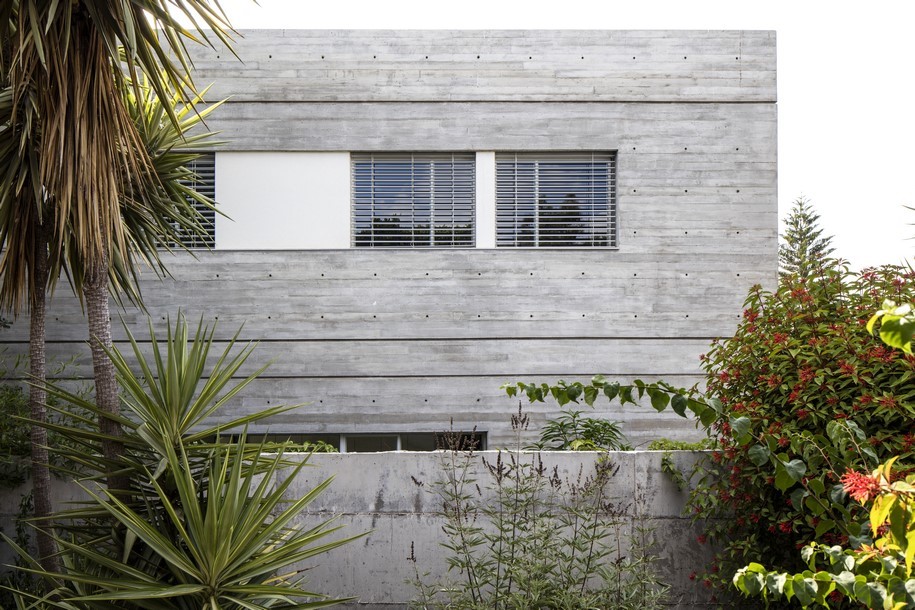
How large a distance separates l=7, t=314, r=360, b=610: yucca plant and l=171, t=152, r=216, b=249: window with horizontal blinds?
2.97m

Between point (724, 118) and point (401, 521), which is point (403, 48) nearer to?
point (724, 118)

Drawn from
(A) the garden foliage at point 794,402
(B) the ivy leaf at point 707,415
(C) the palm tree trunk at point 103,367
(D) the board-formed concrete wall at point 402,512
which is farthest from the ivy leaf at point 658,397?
(C) the palm tree trunk at point 103,367

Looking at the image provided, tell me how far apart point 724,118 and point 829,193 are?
76.6ft

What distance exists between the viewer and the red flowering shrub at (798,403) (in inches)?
107

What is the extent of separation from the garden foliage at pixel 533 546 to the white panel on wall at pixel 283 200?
3146mm

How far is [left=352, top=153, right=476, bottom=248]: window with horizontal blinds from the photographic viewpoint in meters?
6.34

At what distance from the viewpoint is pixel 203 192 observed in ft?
20.7

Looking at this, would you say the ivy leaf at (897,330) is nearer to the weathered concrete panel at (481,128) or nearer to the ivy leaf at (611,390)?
the ivy leaf at (611,390)

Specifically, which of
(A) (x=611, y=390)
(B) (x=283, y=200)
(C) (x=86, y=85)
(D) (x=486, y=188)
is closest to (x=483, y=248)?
(D) (x=486, y=188)

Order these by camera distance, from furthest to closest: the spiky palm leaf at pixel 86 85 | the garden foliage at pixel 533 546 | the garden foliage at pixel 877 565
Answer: the spiky palm leaf at pixel 86 85 < the garden foliage at pixel 533 546 < the garden foliage at pixel 877 565

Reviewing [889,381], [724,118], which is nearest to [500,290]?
[724,118]

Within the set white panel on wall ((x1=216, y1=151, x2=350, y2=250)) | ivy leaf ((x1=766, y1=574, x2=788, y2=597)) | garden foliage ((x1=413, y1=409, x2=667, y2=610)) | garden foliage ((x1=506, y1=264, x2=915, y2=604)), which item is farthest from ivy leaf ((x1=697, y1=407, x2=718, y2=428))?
white panel on wall ((x1=216, y1=151, x2=350, y2=250))

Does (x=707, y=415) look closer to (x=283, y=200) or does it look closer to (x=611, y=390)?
(x=611, y=390)

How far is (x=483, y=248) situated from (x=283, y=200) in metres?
1.81
